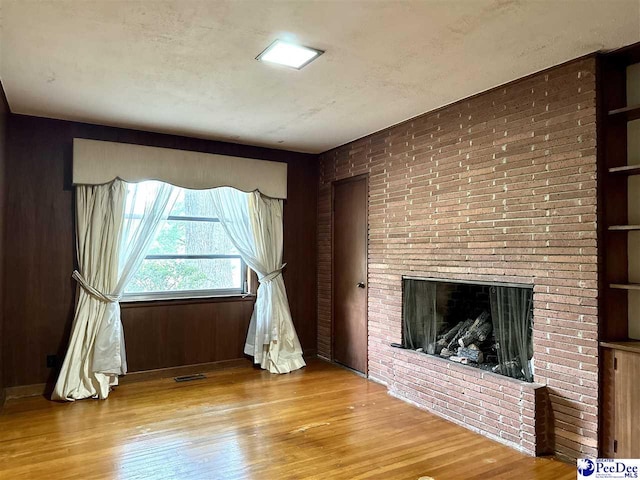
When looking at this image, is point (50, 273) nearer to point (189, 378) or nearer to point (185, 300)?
point (185, 300)

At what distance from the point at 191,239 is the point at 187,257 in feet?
0.67

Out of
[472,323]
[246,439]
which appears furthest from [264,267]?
[472,323]

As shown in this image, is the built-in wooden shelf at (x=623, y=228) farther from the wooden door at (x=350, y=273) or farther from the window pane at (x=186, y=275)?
the window pane at (x=186, y=275)

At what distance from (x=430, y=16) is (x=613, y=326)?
2.17 meters

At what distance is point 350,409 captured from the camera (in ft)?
12.5

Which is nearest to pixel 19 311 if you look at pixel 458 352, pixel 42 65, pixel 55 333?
pixel 55 333

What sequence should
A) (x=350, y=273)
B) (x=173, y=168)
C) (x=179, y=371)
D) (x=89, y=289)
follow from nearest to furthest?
(x=89, y=289) → (x=173, y=168) → (x=179, y=371) → (x=350, y=273)

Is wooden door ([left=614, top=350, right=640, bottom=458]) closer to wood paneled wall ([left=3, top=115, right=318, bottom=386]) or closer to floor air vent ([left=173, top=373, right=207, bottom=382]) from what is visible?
floor air vent ([left=173, top=373, right=207, bottom=382])

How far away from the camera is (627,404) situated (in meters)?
2.65

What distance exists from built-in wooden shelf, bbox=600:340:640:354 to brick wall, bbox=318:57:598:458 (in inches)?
2.9

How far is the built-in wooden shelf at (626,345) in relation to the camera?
8.50 ft

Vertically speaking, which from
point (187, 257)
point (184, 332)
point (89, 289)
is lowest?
point (184, 332)

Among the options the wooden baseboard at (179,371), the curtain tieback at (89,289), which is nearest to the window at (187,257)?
the curtain tieback at (89,289)

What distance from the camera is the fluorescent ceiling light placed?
2.68m
